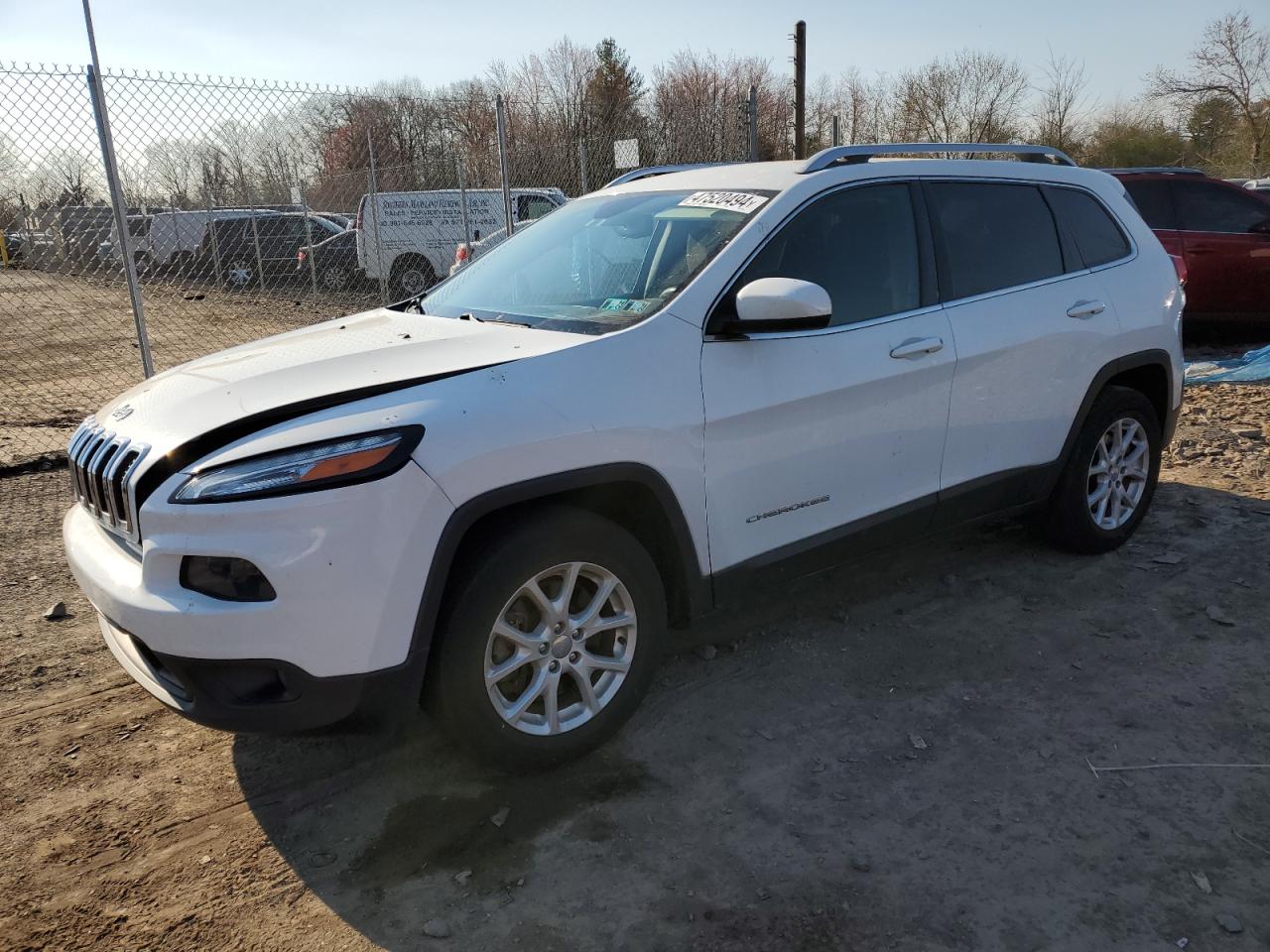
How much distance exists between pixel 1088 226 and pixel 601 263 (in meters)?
2.43

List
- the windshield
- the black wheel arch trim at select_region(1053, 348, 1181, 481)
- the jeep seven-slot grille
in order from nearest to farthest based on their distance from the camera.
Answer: the jeep seven-slot grille
the windshield
the black wheel arch trim at select_region(1053, 348, 1181, 481)

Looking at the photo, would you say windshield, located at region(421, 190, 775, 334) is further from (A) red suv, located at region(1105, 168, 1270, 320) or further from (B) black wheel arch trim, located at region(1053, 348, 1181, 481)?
(A) red suv, located at region(1105, 168, 1270, 320)

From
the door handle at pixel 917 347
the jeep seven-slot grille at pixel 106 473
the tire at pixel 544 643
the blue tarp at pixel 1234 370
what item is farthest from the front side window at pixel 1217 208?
the jeep seven-slot grille at pixel 106 473

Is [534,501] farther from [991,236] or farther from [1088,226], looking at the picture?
[1088,226]

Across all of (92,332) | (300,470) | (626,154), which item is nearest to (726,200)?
(300,470)

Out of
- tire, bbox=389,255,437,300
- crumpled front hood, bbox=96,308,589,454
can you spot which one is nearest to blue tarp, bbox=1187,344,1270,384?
crumpled front hood, bbox=96,308,589,454

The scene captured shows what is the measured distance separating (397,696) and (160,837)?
0.90 meters

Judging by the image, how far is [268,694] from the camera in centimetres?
250

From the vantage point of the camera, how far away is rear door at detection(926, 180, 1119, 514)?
3869 mm

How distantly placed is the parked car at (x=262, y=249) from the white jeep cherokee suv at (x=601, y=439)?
15.2 m

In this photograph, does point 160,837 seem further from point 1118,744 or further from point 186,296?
point 186,296

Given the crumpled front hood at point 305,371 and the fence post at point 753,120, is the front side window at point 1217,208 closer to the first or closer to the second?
the fence post at point 753,120

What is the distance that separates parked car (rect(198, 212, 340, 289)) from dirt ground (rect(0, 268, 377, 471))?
35cm

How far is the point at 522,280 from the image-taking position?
3.75 m
